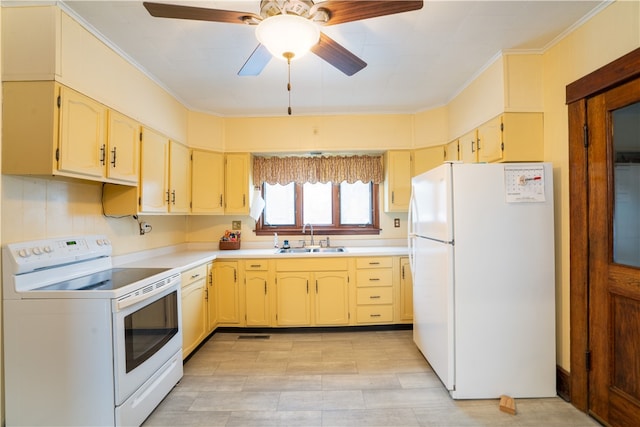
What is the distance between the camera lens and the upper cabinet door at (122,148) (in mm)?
1982

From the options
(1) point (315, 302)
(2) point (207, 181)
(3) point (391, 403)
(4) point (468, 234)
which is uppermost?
(2) point (207, 181)

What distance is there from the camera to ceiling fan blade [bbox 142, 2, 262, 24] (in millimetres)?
1296

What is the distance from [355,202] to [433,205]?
1634 mm

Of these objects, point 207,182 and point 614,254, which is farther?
point 207,182

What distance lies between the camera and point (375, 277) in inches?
121

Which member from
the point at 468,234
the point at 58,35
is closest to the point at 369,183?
the point at 468,234

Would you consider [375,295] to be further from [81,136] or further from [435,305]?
[81,136]

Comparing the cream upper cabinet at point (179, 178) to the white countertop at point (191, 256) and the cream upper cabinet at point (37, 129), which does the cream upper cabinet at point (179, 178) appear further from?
the cream upper cabinet at point (37, 129)

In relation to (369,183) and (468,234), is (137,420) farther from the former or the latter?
(369,183)

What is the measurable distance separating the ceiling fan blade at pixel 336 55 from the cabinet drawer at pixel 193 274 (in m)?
1.97

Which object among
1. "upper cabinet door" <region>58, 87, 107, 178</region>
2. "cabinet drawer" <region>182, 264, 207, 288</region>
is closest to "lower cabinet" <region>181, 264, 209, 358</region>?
"cabinet drawer" <region>182, 264, 207, 288</region>

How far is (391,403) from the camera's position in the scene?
1939 millimetres

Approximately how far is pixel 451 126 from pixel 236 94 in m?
2.30

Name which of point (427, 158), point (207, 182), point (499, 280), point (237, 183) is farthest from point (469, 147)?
point (207, 182)
